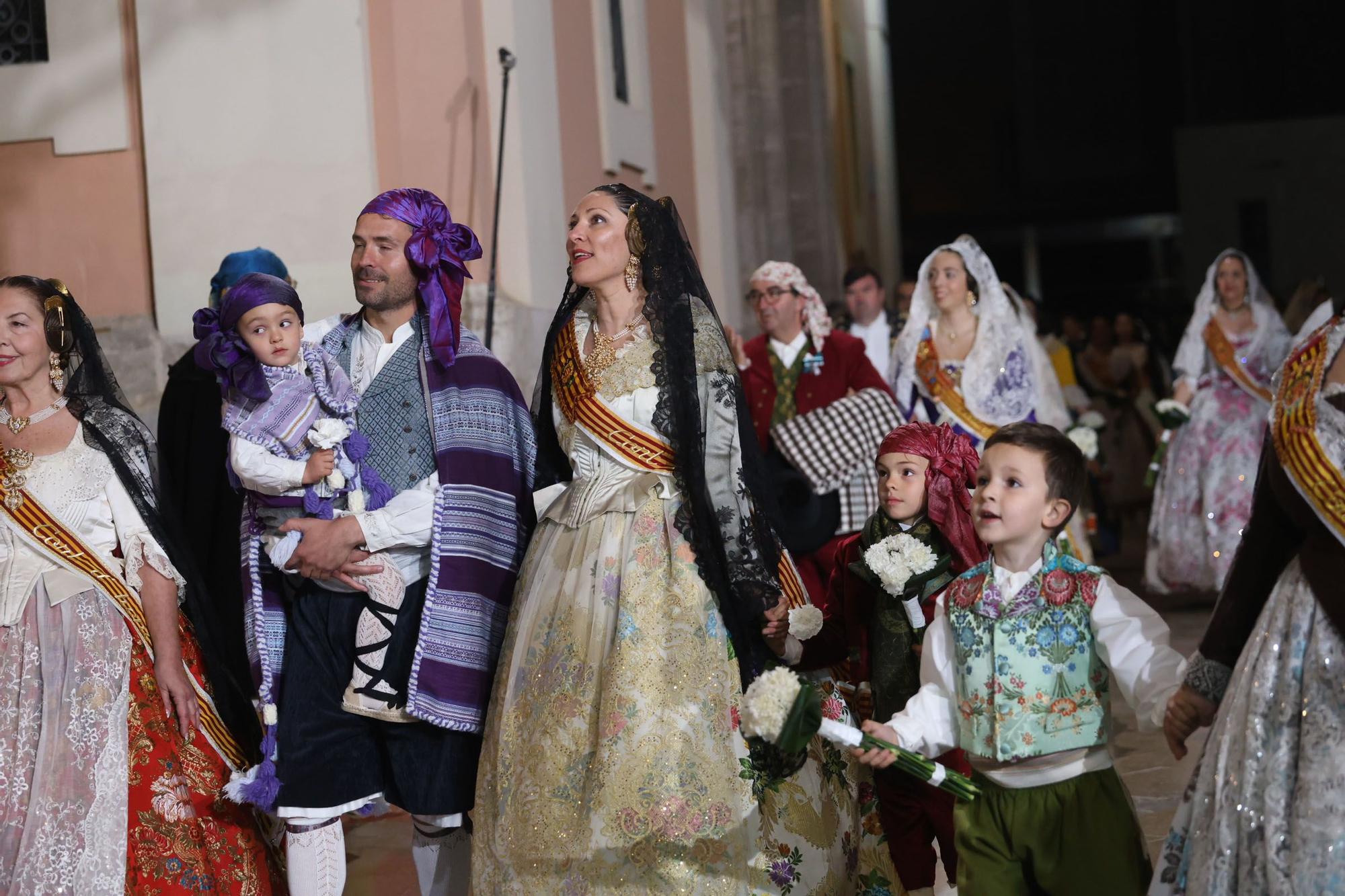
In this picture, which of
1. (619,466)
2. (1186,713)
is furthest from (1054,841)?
(619,466)

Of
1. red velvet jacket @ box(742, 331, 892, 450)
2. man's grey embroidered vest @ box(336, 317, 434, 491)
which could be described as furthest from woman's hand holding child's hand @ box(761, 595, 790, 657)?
red velvet jacket @ box(742, 331, 892, 450)

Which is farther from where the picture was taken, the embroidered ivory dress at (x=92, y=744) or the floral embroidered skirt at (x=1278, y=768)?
the embroidered ivory dress at (x=92, y=744)

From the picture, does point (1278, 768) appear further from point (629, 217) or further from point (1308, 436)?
point (629, 217)

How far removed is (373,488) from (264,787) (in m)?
0.71

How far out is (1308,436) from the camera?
262 cm

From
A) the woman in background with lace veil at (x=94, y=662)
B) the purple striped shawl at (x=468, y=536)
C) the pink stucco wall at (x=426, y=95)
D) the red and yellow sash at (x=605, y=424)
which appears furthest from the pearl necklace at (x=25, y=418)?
the pink stucco wall at (x=426, y=95)

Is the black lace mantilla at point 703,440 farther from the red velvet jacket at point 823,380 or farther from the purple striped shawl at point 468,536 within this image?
the red velvet jacket at point 823,380

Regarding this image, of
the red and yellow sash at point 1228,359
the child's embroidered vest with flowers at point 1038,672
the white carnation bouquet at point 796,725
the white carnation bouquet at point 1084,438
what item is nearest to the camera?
the white carnation bouquet at point 796,725

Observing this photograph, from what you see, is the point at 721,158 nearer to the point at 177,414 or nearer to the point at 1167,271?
the point at 177,414

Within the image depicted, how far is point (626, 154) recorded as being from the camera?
9453 millimetres

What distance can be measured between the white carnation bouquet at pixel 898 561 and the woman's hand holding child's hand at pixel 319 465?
47.2 inches

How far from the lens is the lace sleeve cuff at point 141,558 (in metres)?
3.72

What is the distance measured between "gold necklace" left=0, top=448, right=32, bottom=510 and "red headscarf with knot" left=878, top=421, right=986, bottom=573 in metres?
2.02

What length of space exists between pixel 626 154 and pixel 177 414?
16.1ft
